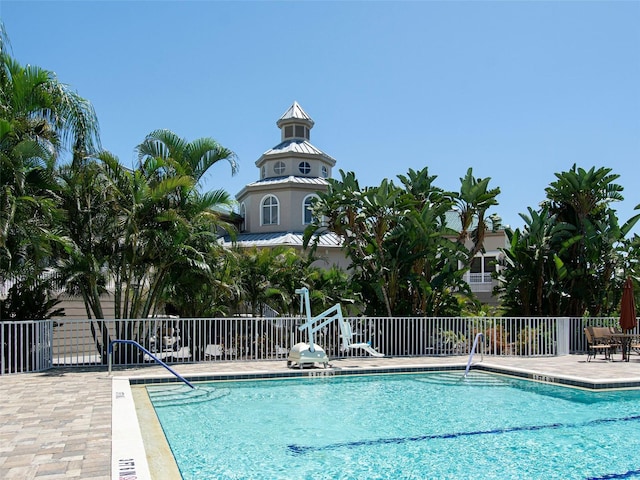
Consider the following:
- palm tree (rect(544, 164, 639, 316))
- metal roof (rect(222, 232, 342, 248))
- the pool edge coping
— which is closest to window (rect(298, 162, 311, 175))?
metal roof (rect(222, 232, 342, 248))

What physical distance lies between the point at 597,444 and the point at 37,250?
32.6 ft

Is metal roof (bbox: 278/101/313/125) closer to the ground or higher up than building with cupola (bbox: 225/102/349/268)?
higher up

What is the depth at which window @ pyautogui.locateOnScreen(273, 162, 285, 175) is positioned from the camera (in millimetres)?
31547

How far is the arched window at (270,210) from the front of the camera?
3061 cm

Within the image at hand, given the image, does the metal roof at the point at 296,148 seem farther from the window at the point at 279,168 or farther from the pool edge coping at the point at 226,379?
the pool edge coping at the point at 226,379

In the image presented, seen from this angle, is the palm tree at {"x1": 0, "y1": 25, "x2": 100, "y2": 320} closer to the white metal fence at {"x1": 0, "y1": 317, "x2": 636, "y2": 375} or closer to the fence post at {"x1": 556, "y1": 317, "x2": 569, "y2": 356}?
the white metal fence at {"x1": 0, "y1": 317, "x2": 636, "y2": 375}

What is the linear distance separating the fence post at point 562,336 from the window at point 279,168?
1779cm

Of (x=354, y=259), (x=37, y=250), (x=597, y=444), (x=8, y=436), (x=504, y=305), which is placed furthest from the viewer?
(x=504, y=305)

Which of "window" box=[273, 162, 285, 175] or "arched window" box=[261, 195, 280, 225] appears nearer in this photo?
"arched window" box=[261, 195, 280, 225]

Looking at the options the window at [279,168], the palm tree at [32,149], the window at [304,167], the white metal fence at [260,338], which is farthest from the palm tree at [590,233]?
the window at [279,168]

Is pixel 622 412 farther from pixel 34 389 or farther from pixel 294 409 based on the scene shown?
pixel 34 389

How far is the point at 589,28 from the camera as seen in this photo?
15.7m

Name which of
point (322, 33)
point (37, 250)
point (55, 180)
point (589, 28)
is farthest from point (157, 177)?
point (589, 28)

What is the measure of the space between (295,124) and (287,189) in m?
4.58
